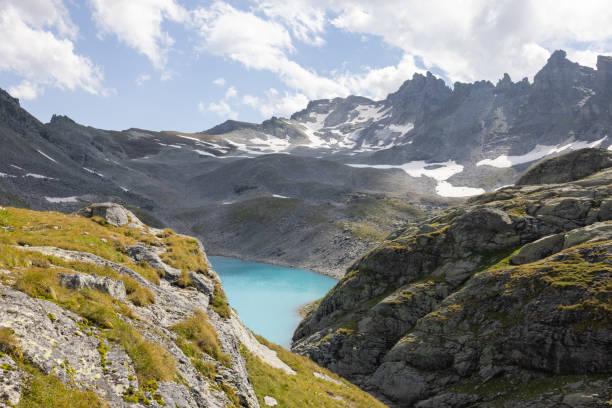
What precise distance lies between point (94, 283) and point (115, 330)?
Answer: 3161 mm

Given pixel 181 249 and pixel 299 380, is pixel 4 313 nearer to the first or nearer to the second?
pixel 181 249

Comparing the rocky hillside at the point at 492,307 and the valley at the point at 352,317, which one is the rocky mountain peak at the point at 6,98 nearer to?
the valley at the point at 352,317

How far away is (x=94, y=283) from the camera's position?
12938mm

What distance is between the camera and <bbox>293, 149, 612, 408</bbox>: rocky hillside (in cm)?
2295

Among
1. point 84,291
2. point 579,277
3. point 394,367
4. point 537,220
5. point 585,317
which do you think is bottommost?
point 394,367

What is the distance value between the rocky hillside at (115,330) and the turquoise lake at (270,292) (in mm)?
32855

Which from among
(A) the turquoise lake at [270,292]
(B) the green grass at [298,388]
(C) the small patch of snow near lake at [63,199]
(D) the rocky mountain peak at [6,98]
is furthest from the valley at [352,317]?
(D) the rocky mountain peak at [6,98]

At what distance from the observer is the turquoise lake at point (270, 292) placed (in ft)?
193

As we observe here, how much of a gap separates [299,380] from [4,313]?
1722cm

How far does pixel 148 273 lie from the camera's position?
18.2m

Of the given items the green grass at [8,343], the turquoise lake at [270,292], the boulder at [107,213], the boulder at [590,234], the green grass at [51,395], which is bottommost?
the turquoise lake at [270,292]

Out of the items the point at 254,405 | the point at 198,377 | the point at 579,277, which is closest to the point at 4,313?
the point at 198,377

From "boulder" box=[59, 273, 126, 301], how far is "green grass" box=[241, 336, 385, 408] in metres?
8.02

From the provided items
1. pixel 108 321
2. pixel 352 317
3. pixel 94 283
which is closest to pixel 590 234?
pixel 352 317
